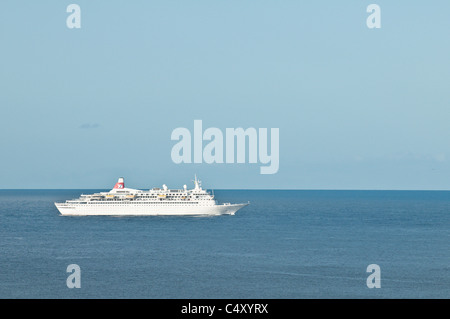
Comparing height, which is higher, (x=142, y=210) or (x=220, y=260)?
(x=142, y=210)

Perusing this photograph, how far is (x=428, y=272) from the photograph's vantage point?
173ft

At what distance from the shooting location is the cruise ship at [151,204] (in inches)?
4419

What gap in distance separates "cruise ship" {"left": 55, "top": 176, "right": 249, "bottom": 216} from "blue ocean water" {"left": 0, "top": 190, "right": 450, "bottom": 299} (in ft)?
39.9

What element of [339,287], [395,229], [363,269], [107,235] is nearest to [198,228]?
[107,235]

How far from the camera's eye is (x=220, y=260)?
5906cm

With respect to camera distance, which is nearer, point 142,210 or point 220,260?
point 220,260

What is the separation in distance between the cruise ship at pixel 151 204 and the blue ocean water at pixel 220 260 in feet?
39.9

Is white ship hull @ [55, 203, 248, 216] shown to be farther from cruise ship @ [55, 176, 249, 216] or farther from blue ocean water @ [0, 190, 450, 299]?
blue ocean water @ [0, 190, 450, 299]

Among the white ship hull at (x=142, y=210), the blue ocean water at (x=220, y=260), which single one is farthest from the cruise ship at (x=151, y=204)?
the blue ocean water at (x=220, y=260)

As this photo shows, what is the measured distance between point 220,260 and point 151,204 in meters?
54.8

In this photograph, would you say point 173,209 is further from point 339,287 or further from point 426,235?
point 339,287

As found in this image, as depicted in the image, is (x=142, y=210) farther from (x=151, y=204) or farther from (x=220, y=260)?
(x=220, y=260)

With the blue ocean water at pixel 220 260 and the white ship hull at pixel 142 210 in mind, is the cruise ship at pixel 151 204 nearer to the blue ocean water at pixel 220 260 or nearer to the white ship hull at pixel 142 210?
the white ship hull at pixel 142 210

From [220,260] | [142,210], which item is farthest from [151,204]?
[220,260]
